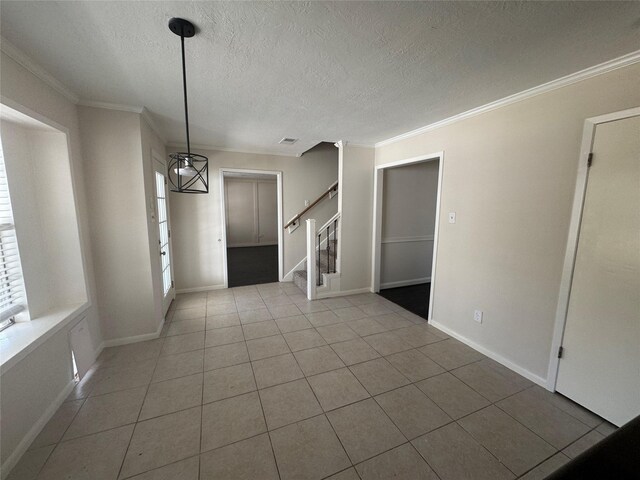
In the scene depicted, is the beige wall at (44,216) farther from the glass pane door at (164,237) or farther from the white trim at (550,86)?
the white trim at (550,86)

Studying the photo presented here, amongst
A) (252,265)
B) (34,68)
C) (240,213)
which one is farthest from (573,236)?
(240,213)

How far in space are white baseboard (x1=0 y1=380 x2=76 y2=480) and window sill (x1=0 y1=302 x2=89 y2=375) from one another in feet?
1.53

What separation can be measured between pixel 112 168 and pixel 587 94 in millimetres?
3873

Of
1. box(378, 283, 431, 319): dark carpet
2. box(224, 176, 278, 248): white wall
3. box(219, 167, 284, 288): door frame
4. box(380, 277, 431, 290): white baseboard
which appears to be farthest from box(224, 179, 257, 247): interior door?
box(378, 283, 431, 319): dark carpet

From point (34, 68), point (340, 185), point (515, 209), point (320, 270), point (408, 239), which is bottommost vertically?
point (320, 270)

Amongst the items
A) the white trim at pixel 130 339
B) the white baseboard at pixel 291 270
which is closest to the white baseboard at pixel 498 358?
the white baseboard at pixel 291 270

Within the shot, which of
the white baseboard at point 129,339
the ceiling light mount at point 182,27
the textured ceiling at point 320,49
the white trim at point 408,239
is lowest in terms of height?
the white baseboard at point 129,339

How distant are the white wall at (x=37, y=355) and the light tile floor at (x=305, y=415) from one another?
138 millimetres

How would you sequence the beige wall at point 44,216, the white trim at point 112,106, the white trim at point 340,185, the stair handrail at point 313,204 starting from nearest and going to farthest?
the beige wall at point 44,216
the white trim at point 112,106
the white trim at point 340,185
the stair handrail at point 313,204

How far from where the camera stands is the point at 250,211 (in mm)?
8359

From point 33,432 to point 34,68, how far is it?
234 centimetres

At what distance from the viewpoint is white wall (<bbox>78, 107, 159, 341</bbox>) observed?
2.34 m

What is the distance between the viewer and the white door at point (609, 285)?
158cm

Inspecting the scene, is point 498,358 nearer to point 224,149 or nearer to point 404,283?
point 404,283
